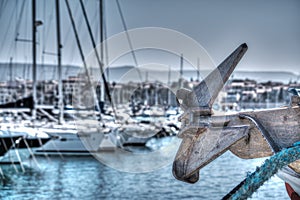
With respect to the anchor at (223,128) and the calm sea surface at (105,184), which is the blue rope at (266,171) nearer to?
the anchor at (223,128)

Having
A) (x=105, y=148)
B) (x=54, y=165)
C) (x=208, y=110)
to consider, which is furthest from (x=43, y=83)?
(x=208, y=110)

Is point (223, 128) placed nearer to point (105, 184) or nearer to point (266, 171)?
point (266, 171)

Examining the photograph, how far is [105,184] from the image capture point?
25.8 metres

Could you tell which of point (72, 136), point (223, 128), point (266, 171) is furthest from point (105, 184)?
point (266, 171)

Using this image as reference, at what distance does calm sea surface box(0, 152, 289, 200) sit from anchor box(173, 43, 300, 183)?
13343mm

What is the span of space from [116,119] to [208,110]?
30365 mm

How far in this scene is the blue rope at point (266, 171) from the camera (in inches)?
159

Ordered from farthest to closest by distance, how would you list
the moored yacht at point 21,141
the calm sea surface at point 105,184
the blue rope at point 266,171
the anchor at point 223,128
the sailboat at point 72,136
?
the sailboat at point 72,136 < the moored yacht at point 21,141 < the calm sea surface at point 105,184 < the anchor at point 223,128 < the blue rope at point 266,171

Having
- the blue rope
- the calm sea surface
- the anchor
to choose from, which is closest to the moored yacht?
the calm sea surface

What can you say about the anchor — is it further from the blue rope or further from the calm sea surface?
the calm sea surface

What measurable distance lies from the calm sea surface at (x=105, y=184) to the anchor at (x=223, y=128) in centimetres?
1334

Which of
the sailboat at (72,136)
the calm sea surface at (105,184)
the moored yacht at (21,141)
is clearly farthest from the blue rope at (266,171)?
the sailboat at (72,136)

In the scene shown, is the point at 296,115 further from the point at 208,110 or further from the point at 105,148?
the point at 105,148

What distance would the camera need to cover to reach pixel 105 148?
3641 centimetres
